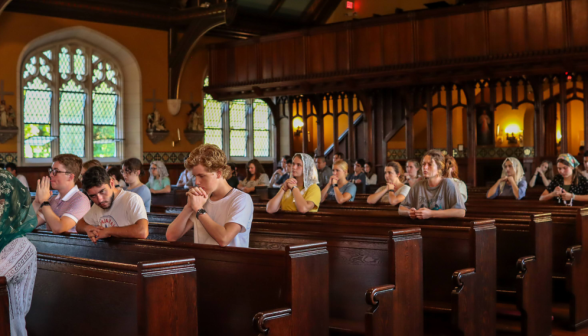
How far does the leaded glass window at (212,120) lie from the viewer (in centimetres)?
1633

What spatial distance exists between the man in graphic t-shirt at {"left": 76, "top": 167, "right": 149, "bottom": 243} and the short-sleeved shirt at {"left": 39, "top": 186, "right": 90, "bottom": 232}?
0.26m

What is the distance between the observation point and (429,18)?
1192cm

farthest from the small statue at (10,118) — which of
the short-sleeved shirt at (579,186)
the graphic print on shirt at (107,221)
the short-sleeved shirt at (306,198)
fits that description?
the short-sleeved shirt at (579,186)

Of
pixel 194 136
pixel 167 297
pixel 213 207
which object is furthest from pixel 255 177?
pixel 167 297

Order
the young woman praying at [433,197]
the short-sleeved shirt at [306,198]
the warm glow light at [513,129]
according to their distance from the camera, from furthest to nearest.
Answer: the warm glow light at [513,129], the short-sleeved shirt at [306,198], the young woman praying at [433,197]

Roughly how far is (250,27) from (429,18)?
19.1ft

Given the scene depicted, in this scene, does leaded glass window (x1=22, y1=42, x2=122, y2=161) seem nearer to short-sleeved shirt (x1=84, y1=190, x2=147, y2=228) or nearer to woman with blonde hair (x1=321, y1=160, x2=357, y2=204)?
woman with blonde hair (x1=321, y1=160, x2=357, y2=204)

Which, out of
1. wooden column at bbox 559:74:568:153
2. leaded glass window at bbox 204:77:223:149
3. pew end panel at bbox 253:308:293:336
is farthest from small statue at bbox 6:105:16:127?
pew end panel at bbox 253:308:293:336

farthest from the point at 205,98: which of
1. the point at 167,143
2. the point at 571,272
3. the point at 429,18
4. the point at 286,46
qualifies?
the point at 571,272

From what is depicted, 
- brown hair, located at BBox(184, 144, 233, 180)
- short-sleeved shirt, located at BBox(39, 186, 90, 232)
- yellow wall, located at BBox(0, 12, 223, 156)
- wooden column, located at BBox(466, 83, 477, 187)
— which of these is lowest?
short-sleeved shirt, located at BBox(39, 186, 90, 232)

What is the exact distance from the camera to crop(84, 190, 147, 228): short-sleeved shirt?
4.25 m

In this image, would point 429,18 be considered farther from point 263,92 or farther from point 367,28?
point 263,92

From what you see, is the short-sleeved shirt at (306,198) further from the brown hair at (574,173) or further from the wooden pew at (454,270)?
the brown hair at (574,173)

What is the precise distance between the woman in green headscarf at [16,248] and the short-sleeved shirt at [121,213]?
3.70 ft
